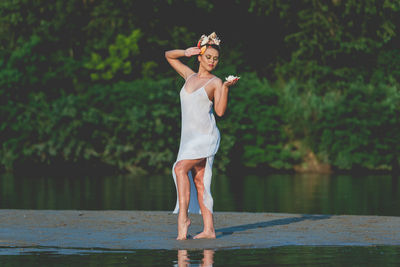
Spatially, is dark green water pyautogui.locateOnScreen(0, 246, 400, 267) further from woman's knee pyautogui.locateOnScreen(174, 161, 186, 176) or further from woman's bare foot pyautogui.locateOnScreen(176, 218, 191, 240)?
woman's knee pyautogui.locateOnScreen(174, 161, 186, 176)

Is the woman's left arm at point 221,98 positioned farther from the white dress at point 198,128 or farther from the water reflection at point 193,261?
the water reflection at point 193,261

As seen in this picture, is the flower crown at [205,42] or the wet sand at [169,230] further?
the flower crown at [205,42]

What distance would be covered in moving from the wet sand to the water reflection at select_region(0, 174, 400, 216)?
4175mm

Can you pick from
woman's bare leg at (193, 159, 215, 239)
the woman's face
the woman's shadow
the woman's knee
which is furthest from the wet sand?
the woman's face

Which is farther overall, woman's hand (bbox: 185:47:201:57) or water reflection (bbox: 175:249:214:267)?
woman's hand (bbox: 185:47:201:57)

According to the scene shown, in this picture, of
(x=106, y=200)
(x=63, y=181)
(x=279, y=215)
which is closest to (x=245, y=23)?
(x=63, y=181)

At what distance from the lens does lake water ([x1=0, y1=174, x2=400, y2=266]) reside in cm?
898

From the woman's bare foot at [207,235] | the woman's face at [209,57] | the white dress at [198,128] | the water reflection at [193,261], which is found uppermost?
the woman's face at [209,57]

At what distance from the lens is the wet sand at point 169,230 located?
10.4 metres

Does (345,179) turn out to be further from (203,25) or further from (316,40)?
(203,25)

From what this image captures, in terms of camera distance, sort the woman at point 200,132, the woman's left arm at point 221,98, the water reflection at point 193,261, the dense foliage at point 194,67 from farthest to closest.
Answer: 1. the dense foliage at point 194,67
2. the woman at point 200,132
3. the woman's left arm at point 221,98
4. the water reflection at point 193,261

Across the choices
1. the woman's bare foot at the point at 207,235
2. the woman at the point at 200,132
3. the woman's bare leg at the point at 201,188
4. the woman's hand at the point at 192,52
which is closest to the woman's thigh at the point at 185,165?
the woman at the point at 200,132

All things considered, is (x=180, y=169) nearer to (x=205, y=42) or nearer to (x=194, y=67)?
(x=205, y=42)

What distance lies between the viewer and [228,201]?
20922 millimetres
